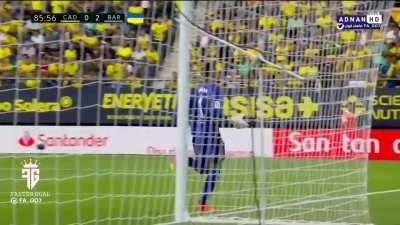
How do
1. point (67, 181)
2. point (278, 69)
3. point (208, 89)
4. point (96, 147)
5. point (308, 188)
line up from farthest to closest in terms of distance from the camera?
point (96, 147) → point (67, 181) → point (308, 188) → point (208, 89) → point (278, 69)

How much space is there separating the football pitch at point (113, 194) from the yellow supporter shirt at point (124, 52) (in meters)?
1.59

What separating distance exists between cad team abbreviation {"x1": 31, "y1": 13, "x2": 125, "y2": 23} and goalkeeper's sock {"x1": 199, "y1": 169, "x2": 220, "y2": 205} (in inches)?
84.2

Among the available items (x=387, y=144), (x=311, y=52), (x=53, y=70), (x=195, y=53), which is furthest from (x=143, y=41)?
(x=387, y=144)

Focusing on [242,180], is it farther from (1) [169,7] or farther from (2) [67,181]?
(2) [67,181]

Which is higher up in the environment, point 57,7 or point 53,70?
point 57,7

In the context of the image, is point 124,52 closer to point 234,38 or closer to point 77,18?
point 77,18

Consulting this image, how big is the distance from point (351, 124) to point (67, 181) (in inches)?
206

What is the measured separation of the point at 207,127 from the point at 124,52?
1354 millimetres

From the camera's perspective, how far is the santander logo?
54.7 ft

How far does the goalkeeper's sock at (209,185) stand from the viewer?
9.82 m

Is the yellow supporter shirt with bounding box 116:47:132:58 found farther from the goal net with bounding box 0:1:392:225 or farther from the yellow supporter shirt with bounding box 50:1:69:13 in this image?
the yellow supporter shirt with bounding box 50:1:69:13

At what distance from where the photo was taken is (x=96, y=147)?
676 inches

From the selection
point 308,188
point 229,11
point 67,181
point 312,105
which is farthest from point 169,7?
point 67,181

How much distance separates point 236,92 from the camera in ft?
31.7
